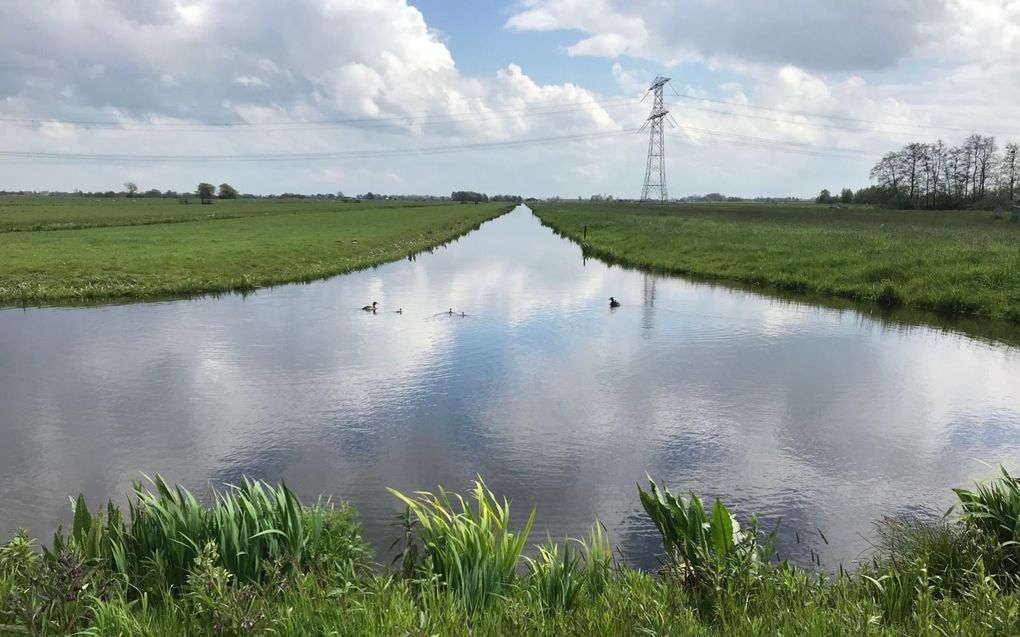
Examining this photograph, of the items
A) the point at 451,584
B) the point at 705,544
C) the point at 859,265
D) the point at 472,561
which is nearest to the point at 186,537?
the point at 451,584

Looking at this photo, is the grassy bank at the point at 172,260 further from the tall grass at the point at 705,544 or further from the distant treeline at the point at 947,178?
the distant treeline at the point at 947,178

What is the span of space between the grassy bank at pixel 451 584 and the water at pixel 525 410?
1.47m

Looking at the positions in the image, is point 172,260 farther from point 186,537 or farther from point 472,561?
point 472,561

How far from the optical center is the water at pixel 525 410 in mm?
8328

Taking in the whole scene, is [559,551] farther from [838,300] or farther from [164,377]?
[838,300]

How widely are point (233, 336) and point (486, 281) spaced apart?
15.2 meters

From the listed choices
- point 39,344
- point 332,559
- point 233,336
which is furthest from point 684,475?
point 39,344

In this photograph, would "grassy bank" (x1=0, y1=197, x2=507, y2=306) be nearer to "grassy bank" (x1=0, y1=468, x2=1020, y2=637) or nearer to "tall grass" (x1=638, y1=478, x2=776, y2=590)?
"grassy bank" (x1=0, y1=468, x2=1020, y2=637)

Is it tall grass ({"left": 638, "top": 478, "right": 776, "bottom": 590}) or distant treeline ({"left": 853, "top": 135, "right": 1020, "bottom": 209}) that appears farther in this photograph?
distant treeline ({"left": 853, "top": 135, "right": 1020, "bottom": 209})

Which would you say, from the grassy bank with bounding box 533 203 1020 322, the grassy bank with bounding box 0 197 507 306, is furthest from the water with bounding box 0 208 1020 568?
the grassy bank with bounding box 533 203 1020 322

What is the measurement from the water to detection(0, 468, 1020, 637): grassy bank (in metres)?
1.47

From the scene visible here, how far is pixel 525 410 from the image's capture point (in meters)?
11.7

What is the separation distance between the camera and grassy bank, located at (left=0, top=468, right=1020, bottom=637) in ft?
13.4

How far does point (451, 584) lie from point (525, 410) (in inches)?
269
